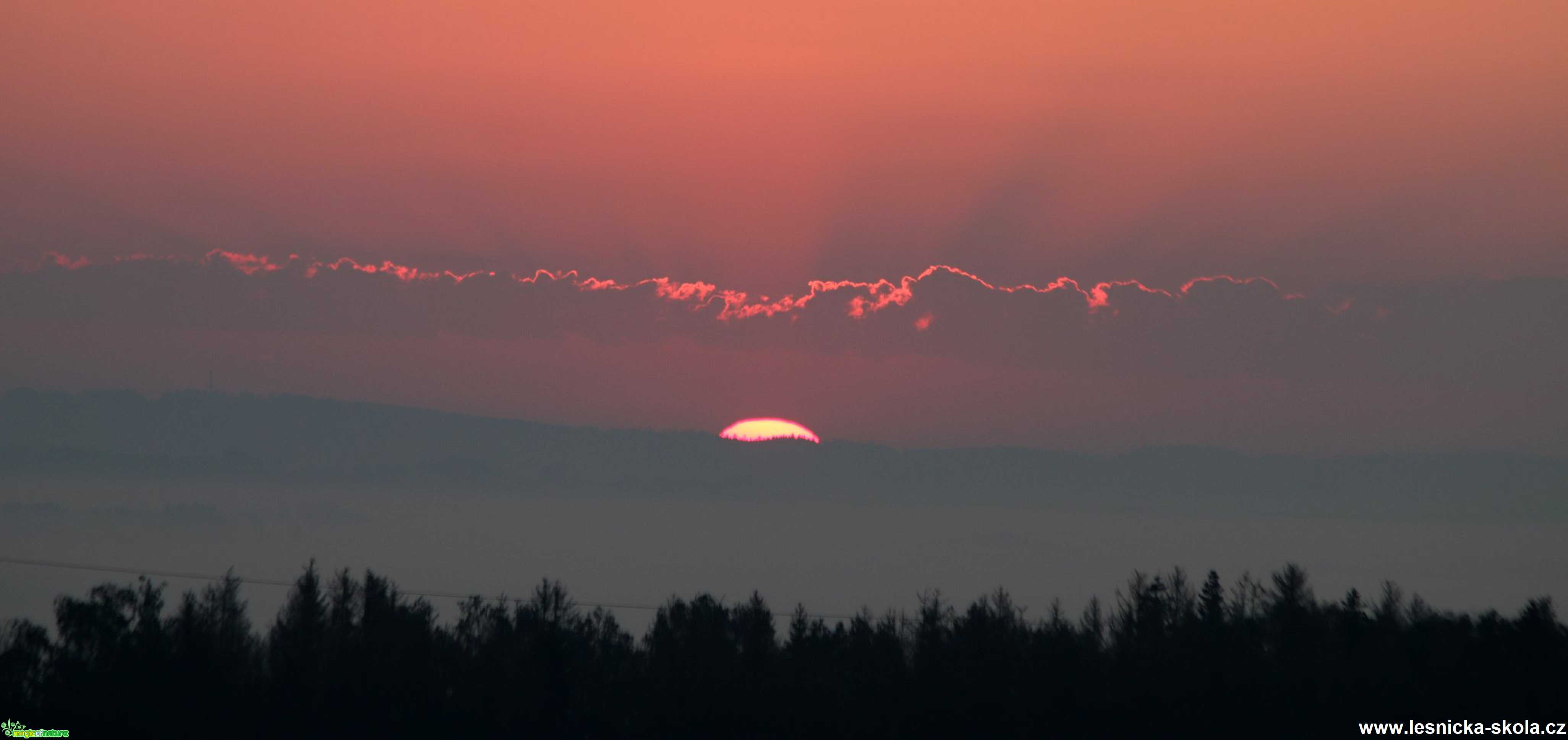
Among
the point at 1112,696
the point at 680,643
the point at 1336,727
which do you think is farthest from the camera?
the point at 680,643

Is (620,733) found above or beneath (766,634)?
beneath

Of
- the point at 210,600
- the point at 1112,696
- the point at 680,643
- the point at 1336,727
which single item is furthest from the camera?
the point at 210,600

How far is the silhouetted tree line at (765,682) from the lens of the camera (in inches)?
2820

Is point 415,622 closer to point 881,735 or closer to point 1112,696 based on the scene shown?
point 881,735

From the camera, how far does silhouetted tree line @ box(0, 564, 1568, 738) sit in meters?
71.6

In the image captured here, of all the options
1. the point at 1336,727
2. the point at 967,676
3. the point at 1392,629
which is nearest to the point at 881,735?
the point at 967,676

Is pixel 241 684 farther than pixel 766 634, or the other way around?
pixel 766 634

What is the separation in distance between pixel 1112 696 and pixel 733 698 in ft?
67.0

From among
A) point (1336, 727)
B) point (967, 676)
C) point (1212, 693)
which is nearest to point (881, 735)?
point (967, 676)

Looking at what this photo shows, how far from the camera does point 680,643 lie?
299 ft

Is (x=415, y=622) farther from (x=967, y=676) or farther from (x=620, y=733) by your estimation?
(x=967, y=676)

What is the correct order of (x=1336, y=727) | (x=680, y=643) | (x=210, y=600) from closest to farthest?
(x=1336, y=727)
(x=680, y=643)
(x=210, y=600)

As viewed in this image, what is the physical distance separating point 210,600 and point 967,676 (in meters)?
58.6

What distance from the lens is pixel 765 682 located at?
80125 mm
